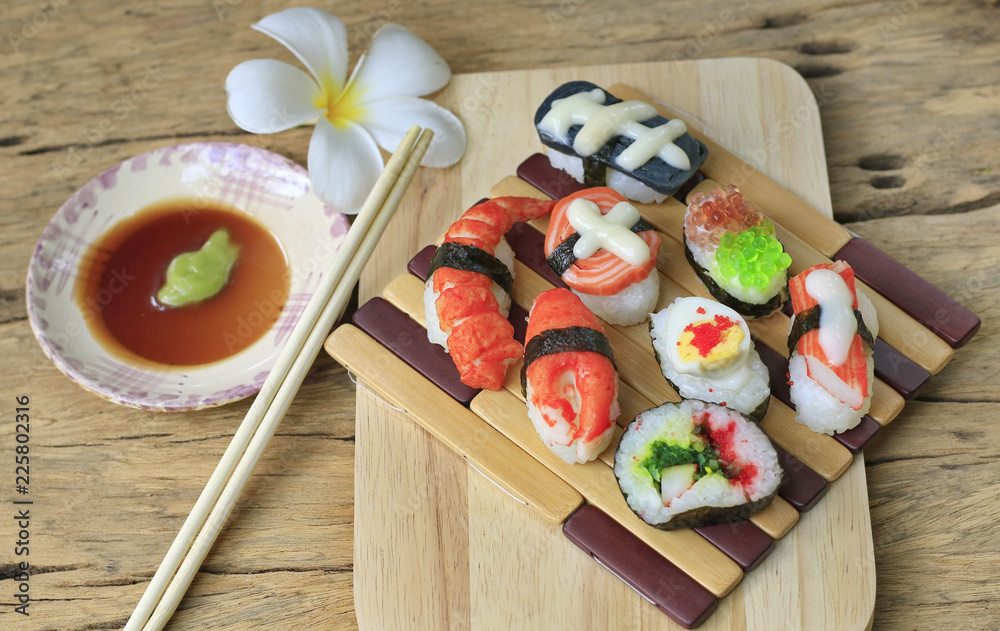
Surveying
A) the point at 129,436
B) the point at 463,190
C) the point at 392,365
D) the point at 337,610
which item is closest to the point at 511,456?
the point at 392,365

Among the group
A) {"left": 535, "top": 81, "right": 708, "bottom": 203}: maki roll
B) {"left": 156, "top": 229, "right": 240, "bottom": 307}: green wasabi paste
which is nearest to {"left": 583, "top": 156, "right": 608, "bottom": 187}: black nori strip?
{"left": 535, "top": 81, "right": 708, "bottom": 203}: maki roll

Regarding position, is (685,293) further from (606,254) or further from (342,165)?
(342,165)

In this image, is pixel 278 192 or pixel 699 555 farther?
pixel 278 192

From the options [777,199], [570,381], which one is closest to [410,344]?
[570,381]

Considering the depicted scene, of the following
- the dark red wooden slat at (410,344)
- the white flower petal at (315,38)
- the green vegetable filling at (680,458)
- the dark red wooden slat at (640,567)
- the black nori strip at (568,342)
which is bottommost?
the dark red wooden slat at (640,567)

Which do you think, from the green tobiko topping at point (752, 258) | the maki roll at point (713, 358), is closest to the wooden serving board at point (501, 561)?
the maki roll at point (713, 358)

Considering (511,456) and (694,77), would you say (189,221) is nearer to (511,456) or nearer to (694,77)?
(511,456)

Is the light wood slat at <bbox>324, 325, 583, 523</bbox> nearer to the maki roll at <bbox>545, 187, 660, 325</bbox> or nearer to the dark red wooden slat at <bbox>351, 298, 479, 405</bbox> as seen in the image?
the dark red wooden slat at <bbox>351, 298, 479, 405</bbox>

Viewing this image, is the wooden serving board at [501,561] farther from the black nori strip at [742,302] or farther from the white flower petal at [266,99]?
the white flower petal at [266,99]
